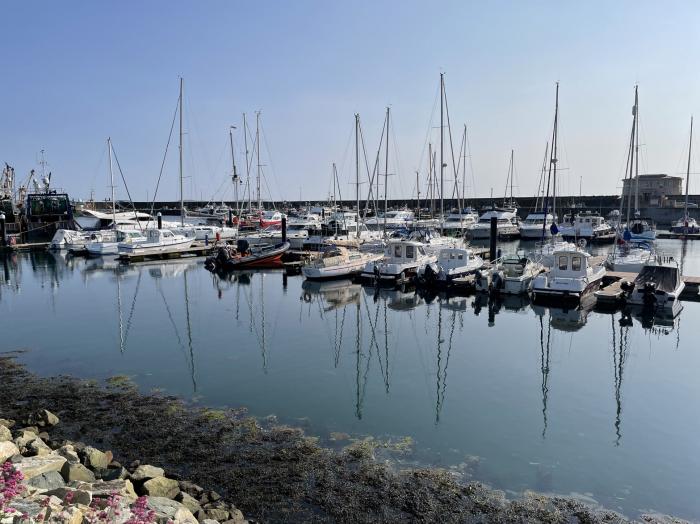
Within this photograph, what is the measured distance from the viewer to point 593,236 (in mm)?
57312

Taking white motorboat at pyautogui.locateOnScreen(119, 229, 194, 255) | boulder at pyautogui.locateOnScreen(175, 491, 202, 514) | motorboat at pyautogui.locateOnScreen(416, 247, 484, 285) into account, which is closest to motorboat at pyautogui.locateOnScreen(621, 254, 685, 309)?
motorboat at pyautogui.locateOnScreen(416, 247, 484, 285)

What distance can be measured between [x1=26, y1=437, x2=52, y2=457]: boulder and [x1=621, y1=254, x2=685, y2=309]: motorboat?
22325 millimetres

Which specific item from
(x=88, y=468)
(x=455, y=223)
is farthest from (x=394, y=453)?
(x=455, y=223)

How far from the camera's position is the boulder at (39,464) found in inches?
301

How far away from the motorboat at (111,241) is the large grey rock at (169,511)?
126 feet

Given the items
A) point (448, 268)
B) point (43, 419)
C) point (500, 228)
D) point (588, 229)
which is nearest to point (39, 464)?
point (43, 419)

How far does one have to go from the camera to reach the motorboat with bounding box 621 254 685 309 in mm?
22688

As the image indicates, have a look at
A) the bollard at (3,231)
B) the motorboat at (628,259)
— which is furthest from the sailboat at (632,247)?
the bollard at (3,231)

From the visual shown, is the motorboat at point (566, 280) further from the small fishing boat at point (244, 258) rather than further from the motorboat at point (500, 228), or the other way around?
the motorboat at point (500, 228)

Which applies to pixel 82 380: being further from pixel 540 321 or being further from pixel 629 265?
pixel 629 265

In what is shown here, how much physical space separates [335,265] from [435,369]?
16.6 meters

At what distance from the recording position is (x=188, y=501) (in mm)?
7750

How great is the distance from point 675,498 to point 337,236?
36006mm

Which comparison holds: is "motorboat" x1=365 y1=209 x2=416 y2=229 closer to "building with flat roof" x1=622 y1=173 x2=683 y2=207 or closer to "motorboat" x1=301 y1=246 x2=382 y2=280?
"motorboat" x1=301 y1=246 x2=382 y2=280
